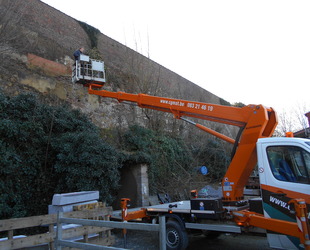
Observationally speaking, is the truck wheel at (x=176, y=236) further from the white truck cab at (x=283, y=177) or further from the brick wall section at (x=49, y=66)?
the brick wall section at (x=49, y=66)

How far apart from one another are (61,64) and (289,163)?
11282 millimetres

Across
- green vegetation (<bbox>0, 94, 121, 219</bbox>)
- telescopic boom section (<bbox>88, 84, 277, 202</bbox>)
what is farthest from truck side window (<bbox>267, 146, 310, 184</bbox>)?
green vegetation (<bbox>0, 94, 121, 219</bbox>)

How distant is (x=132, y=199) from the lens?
12.2 m

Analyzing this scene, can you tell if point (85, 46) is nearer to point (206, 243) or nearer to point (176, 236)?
point (176, 236)

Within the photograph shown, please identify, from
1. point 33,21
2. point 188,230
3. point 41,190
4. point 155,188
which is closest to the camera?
point 188,230

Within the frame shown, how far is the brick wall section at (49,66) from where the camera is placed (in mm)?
11422

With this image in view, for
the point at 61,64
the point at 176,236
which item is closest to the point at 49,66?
the point at 61,64

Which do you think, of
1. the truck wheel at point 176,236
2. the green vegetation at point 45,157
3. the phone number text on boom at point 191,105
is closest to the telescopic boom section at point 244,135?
the phone number text on boom at point 191,105

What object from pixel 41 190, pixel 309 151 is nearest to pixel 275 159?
pixel 309 151

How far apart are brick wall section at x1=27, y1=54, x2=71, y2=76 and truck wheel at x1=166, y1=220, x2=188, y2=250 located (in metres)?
9.16

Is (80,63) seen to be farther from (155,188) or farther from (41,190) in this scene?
(155,188)

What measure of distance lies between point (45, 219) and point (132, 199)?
303 inches

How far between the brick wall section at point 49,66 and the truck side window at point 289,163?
34.2ft

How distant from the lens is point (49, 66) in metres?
12.1
